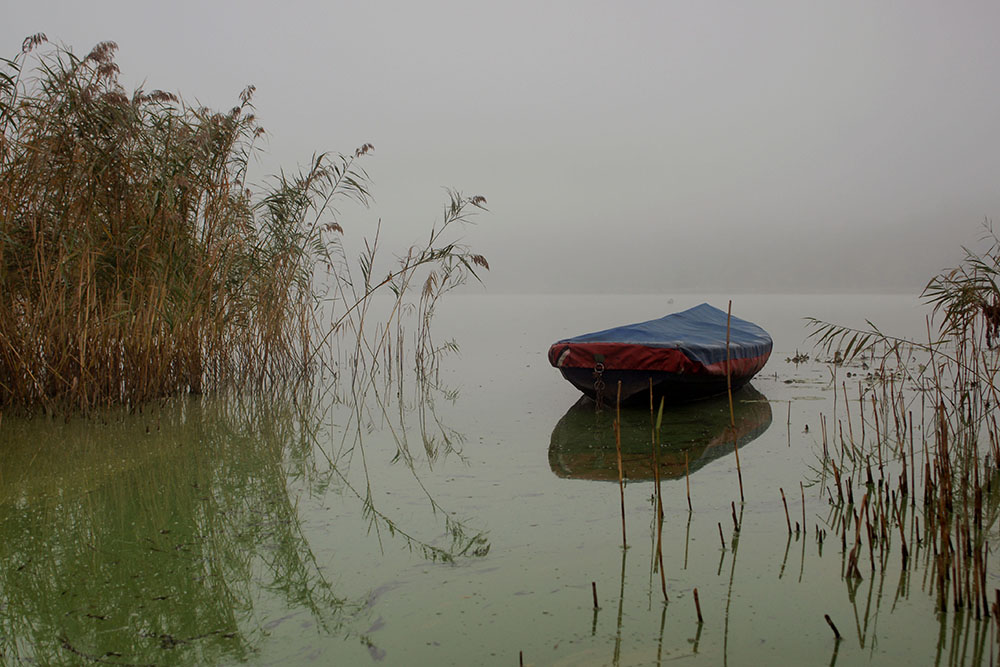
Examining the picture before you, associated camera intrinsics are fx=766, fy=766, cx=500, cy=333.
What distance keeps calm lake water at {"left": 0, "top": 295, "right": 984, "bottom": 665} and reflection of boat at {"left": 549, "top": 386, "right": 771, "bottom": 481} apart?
3 centimetres

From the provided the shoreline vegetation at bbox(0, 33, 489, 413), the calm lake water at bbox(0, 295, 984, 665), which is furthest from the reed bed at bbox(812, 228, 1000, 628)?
the shoreline vegetation at bbox(0, 33, 489, 413)

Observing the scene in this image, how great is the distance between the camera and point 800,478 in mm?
3785

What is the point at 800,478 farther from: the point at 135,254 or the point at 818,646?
the point at 135,254

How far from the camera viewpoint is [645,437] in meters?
4.73

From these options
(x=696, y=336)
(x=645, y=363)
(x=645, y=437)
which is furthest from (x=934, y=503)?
(x=696, y=336)

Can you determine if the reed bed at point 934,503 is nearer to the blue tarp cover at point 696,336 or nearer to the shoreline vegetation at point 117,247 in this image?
the blue tarp cover at point 696,336

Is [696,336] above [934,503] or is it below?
above

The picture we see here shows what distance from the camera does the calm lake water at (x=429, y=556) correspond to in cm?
204

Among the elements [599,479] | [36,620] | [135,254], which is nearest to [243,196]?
[135,254]

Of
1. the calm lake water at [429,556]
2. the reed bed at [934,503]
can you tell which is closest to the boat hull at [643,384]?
the calm lake water at [429,556]

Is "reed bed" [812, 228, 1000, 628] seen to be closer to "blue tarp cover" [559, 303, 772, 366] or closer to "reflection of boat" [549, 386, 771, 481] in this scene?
"reflection of boat" [549, 386, 771, 481]

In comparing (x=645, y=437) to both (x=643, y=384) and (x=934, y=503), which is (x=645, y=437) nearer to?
(x=643, y=384)

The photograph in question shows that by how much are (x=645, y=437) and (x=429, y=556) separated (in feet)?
7.49

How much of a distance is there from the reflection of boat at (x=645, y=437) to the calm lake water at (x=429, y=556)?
29mm
